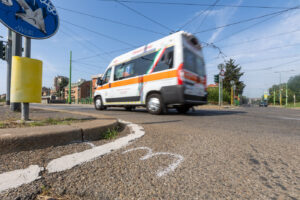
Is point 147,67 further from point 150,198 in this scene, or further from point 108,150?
point 150,198

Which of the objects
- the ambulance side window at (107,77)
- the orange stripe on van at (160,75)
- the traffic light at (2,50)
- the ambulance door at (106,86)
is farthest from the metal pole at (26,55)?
the traffic light at (2,50)

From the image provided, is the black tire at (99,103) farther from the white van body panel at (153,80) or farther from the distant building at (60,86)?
the distant building at (60,86)

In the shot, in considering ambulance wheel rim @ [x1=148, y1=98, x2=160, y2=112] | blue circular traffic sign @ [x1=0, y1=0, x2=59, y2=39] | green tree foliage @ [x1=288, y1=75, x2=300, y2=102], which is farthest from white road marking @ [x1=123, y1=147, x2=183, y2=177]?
green tree foliage @ [x1=288, y1=75, x2=300, y2=102]

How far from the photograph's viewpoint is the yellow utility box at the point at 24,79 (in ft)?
7.12

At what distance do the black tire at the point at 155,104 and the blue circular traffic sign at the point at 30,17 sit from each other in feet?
11.1

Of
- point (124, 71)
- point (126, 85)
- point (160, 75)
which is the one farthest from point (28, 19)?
point (124, 71)

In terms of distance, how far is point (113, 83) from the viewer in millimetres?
6734

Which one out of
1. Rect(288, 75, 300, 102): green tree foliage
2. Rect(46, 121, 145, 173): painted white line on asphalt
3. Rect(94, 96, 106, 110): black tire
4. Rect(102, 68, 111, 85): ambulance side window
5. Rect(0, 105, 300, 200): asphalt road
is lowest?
Rect(0, 105, 300, 200): asphalt road

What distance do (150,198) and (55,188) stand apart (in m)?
0.57

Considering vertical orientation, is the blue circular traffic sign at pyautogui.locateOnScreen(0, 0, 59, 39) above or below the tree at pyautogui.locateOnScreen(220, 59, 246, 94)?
below

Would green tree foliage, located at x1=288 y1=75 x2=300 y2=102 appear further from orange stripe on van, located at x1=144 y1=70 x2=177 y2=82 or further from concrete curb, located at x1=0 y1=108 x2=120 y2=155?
concrete curb, located at x1=0 y1=108 x2=120 y2=155

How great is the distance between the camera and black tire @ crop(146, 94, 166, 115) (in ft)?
16.0

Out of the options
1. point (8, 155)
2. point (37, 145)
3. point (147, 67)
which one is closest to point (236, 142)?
point (37, 145)

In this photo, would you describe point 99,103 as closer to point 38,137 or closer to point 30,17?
point 30,17
